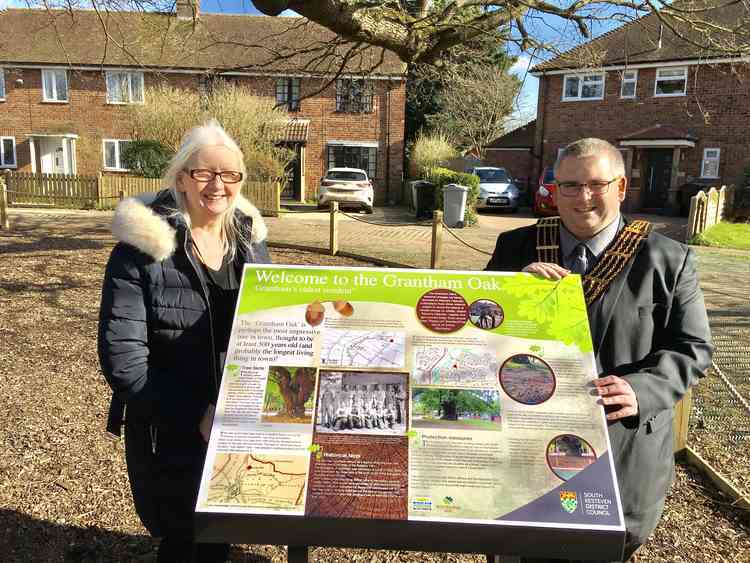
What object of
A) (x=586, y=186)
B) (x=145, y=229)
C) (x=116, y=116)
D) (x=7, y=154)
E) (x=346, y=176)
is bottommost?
(x=145, y=229)

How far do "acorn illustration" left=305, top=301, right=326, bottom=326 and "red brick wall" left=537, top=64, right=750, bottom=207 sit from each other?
21.5 metres

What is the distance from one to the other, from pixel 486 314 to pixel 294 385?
66 centimetres

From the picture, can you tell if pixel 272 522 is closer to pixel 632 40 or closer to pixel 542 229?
pixel 542 229

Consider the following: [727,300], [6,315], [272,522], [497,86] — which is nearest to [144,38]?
[6,315]

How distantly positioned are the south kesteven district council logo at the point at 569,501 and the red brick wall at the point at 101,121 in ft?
86.7

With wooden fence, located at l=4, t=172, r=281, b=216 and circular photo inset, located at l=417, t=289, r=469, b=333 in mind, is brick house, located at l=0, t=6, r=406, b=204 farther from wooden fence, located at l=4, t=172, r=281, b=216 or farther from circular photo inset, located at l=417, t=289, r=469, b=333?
circular photo inset, located at l=417, t=289, r=469, b=333

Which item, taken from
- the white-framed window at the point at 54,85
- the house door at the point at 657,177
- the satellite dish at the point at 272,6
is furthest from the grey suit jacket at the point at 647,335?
the white-framed window at the point at 54,85

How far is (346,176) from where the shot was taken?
72.1 feet

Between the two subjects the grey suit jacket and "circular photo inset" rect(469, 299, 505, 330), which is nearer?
"circular photo inset" rect(469, 299, 505, 330)

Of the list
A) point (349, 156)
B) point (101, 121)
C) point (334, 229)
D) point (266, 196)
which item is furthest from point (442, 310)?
point (101, 121)

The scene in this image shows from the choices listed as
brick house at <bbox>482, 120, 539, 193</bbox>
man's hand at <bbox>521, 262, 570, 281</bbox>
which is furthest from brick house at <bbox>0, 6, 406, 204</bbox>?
man's hand at <bbox>521, 262, 570, 281</bbox>

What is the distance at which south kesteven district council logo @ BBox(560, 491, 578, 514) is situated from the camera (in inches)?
58.2

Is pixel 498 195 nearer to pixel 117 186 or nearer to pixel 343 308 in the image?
pixel 117 186

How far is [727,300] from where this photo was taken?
325 inches
